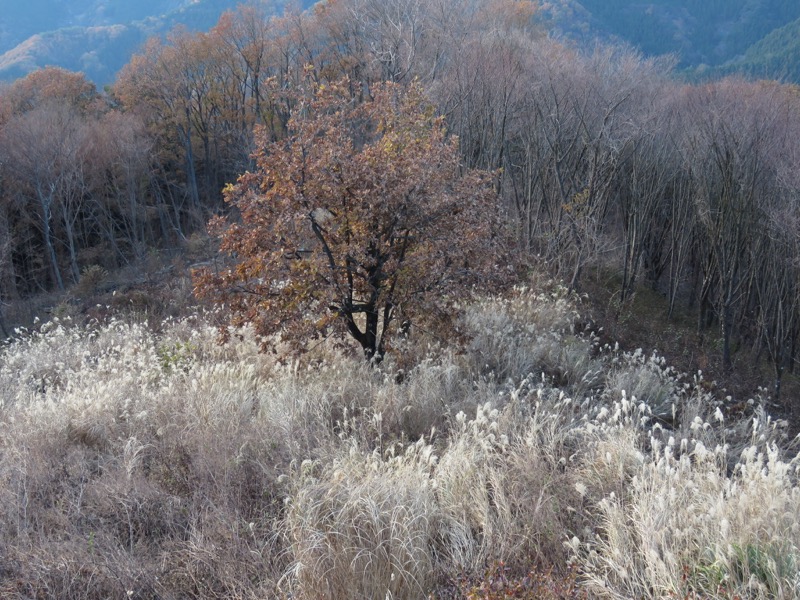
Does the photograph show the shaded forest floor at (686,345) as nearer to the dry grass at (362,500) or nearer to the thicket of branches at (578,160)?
the thicket of branches at (578,160)

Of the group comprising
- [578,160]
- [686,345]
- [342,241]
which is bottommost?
[686,345]

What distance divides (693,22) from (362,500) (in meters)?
106

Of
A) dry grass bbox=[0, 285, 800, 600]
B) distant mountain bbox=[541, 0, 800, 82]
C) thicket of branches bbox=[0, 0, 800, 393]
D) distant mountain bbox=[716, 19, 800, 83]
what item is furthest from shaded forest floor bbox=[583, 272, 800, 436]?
distant mountain bbox=[541, 0, 800, 82]

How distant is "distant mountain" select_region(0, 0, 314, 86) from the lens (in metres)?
82.9

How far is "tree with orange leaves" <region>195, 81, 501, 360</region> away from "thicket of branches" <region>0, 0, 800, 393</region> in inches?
56.2

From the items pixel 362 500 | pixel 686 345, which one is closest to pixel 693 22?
pixel 686 345

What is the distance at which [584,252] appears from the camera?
48.9 feet

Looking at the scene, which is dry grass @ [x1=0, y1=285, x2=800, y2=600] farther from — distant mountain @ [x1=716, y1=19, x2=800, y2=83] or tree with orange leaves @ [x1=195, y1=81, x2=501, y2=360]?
distant mountain @ [x1=716, y1=19, x2=800, y2=83]

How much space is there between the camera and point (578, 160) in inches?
660

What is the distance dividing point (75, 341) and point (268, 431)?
585 centimetres

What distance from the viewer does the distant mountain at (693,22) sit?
8025cm

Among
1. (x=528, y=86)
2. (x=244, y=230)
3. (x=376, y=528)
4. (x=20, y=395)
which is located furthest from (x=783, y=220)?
(x=20, y=395)

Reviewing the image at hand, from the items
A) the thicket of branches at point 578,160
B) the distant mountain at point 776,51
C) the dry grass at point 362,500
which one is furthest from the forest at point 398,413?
the distant mountain at point 776,51

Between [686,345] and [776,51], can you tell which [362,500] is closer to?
[686,345]
